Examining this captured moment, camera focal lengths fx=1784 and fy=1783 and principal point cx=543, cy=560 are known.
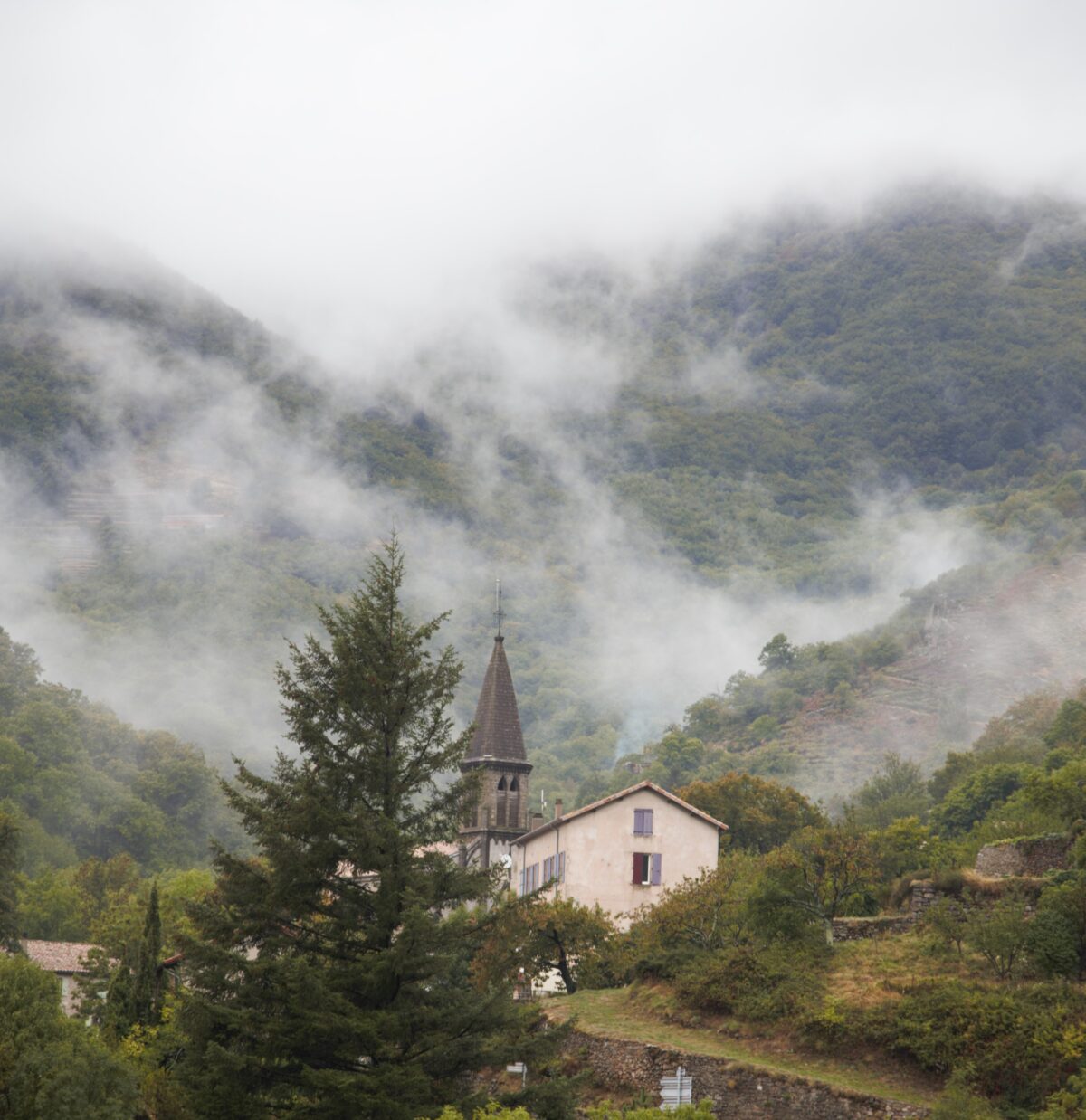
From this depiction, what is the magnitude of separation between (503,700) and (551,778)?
320ft

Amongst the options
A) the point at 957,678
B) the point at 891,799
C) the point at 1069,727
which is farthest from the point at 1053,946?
the point at 957,678

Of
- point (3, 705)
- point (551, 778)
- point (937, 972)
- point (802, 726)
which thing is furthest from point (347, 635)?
point (551, 778)

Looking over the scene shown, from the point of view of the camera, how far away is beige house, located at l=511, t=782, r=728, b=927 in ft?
206

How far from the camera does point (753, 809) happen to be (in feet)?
265

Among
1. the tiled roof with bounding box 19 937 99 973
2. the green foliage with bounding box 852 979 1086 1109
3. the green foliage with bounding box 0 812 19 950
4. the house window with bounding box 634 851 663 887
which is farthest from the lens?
the tiled roof with bounding box 19 937 99 973

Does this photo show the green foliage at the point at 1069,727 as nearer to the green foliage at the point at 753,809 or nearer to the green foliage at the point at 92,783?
the green foliage at the point at 753,809

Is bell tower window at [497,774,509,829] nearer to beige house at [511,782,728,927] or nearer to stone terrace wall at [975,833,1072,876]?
beige house at [511,782,728,927]

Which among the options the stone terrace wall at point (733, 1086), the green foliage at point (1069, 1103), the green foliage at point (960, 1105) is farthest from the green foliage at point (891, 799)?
the green foliage at point (1069, 1103)

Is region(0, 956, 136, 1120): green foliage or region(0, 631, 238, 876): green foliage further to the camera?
region(0, 631, 238, 876): green foliage

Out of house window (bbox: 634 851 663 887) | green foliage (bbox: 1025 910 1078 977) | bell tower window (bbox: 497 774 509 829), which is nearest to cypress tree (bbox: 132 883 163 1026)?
house window (bbox: 634 851 663 887)

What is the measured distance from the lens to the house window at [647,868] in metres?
63.0

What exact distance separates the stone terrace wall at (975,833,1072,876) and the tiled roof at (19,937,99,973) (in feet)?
110

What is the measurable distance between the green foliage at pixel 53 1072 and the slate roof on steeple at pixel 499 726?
50690 millimetres

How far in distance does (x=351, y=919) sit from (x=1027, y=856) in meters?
22.7
